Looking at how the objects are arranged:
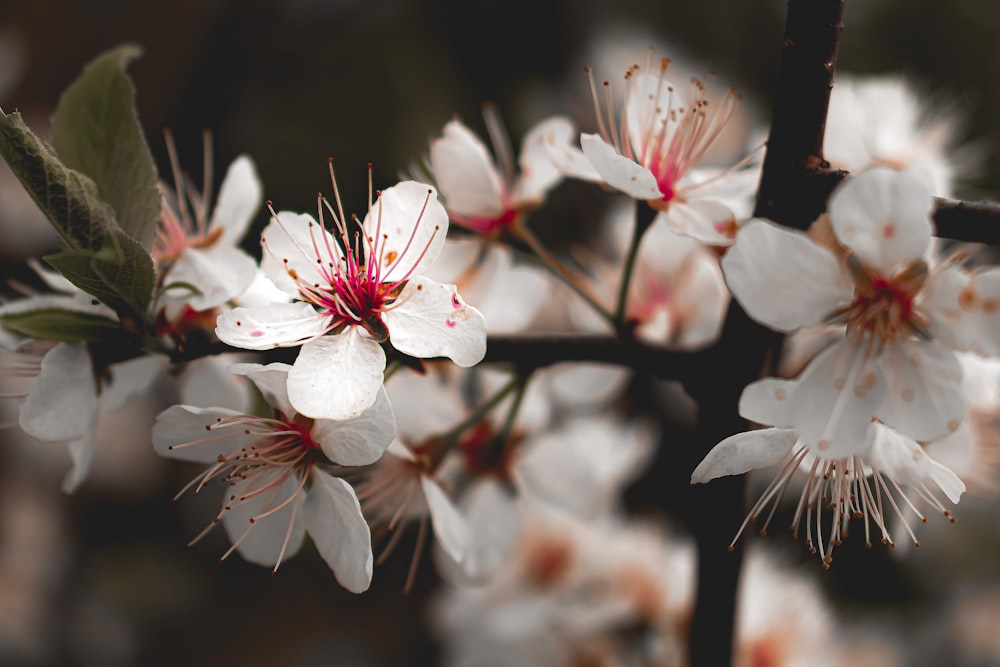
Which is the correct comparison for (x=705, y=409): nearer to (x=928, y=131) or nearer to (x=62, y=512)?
(x=928, y=131)

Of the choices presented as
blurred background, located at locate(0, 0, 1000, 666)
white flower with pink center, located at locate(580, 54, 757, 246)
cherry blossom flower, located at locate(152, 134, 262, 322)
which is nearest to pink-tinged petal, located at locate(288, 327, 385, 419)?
cherry blossom flower, located at locate(152, 134, 262, 322)

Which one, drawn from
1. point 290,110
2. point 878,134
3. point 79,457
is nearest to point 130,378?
point 79,457

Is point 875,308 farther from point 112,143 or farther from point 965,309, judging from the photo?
point 112,143

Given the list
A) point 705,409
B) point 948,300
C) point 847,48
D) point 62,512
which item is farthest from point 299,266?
point 847,48

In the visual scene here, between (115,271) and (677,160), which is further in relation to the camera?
(677,160)

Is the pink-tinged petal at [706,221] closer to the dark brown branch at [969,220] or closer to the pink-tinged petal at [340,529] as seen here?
the dark brown branch at [969,220]

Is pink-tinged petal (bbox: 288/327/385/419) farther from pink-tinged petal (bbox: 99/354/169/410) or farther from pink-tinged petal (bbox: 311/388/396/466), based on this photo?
pink-tinged petal (bbox: 99/354/169/410)
